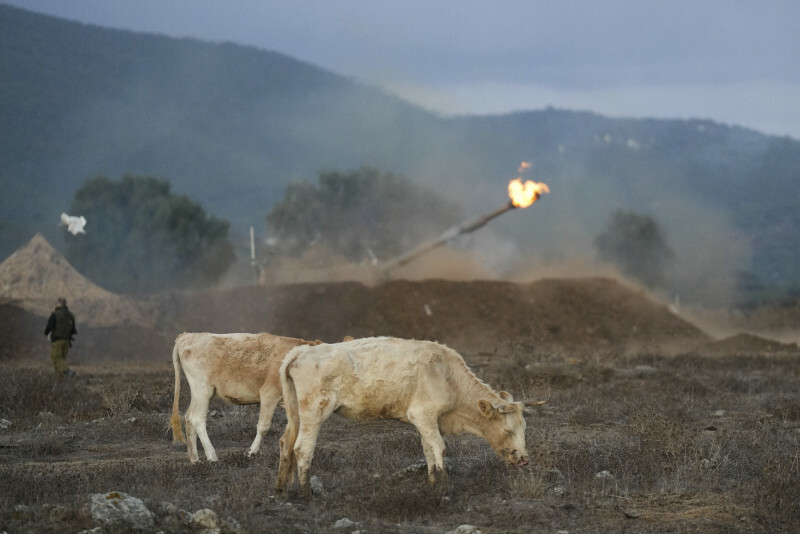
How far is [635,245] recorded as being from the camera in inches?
3019

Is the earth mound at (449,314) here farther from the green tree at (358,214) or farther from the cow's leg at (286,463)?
the green tree at (358,214)

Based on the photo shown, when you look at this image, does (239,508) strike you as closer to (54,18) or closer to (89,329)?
(89,329)

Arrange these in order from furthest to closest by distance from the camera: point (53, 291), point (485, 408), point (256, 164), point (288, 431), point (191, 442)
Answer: point (256, 164), point (53, 291), point (191, 442), point (485, 408), point (288, 431)

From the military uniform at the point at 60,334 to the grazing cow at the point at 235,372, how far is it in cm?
1076

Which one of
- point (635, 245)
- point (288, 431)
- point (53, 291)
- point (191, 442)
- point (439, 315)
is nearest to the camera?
point (288, 431)

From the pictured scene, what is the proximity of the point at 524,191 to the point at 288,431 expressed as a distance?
20390 millimetres

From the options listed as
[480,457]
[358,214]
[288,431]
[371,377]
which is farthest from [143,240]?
[371,377]

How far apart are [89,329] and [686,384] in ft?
71.8

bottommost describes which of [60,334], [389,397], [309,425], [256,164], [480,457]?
[480,457]

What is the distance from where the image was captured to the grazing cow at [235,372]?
11.9 meters

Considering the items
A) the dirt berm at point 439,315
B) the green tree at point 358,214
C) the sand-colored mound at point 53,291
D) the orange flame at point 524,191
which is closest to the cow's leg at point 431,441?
the orange flame at point 524,191

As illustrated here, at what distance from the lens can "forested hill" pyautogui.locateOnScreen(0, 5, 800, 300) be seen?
105 metres

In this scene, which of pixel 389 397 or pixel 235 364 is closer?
pixel 389 397

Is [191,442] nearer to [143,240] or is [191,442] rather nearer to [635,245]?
[143,240]
